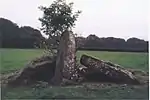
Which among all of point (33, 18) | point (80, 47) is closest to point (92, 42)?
point (80, 47)

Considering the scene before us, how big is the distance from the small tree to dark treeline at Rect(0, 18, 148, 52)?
0.18 feet

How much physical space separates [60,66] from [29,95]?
25 cm

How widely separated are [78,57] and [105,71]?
0.60 feet

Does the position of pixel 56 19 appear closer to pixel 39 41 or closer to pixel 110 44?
pixel 39 41

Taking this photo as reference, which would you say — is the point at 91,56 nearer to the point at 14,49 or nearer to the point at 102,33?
the point at 102,33

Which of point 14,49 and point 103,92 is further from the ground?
point 14,49

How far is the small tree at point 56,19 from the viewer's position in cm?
221

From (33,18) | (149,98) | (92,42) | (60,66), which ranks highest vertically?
(33,18)

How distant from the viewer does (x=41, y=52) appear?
220cm

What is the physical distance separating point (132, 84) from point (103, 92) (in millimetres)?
179

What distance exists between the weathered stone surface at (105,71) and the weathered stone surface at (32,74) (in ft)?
0.64

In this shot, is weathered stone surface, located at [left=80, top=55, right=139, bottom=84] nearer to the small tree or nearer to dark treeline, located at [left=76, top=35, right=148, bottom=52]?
dark treeline, located at [left=76, top=35, right=148, bottom=52]

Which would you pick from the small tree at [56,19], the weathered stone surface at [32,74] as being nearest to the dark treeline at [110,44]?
the small tree at [56,19]

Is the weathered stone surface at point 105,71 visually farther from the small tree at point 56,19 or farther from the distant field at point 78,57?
the small tree at point 56,19
